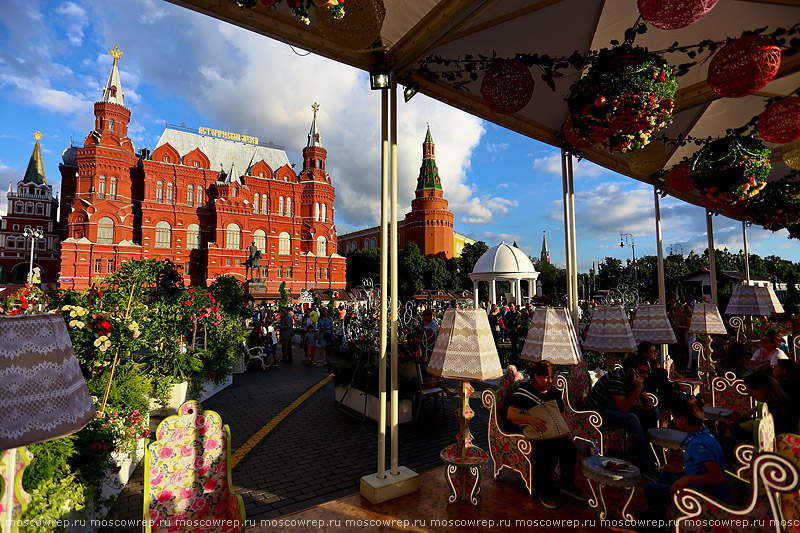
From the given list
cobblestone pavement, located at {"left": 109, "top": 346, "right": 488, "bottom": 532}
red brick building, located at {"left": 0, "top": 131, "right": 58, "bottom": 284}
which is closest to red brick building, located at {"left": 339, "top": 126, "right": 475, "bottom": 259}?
red brick building, located at {"left": 0, "top": 131, "right": 58, "bottom": 284}

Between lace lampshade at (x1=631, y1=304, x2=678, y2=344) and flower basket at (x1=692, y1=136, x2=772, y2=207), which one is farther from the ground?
flower basket at (x1=692, y1=136, x2=772, y2=207)

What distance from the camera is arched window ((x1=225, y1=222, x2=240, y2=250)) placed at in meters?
39.5

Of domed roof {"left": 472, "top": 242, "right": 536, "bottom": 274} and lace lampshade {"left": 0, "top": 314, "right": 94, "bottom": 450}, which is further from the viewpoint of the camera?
domed roof {"left": 472, "top": 242, "right": 536, "bottom": 274}

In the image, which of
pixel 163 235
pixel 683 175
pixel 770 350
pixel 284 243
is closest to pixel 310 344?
pixel 683 175

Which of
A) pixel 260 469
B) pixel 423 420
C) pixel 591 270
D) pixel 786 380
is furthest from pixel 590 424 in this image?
pixel 591 270

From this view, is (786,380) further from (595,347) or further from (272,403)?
(272,403)

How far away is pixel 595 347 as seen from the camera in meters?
5.20

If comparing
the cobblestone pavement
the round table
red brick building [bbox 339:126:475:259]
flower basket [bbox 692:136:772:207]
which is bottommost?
the cobblestone pavement

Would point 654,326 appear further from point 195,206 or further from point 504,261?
point 195,206

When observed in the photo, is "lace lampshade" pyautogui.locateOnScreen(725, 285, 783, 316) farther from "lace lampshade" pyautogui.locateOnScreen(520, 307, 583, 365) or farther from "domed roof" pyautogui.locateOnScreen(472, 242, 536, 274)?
"domed roof" pyautogui.locateOnScreen(472, 242, 536, 274)

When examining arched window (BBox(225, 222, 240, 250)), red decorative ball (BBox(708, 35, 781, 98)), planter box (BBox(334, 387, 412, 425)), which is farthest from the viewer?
arched window (BBox(225, 222, 240, 250))

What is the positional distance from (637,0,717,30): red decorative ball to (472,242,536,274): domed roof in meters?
20.2

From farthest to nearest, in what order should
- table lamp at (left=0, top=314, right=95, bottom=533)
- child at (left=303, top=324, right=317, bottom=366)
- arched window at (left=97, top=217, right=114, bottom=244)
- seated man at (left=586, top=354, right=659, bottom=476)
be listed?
arched window at (left=97, top=217, right=114, bottom=244) < child at (left=303, top=324, right=317, bottom=366) < seated man at (left=586, top=354, right=659, bottom=476) < table lamp at (left=0, top=314, right=95, bottom=533)

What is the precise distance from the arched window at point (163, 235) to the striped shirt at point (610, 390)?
4179cm
